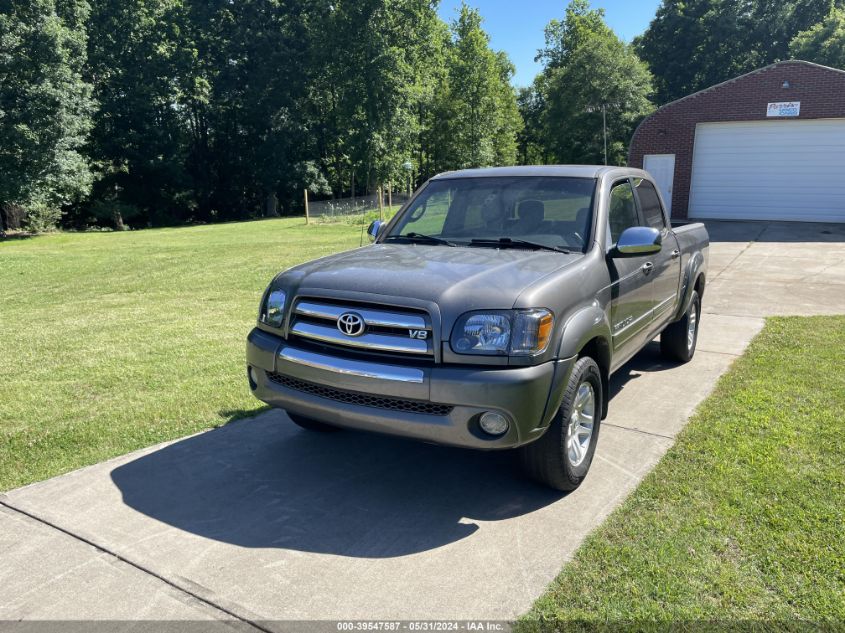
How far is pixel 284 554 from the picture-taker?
320cm

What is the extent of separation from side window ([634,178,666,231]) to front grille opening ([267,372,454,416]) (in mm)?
2959

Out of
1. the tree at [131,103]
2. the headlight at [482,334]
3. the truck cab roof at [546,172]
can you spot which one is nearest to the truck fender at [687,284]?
the truck cab roof at [546,172]

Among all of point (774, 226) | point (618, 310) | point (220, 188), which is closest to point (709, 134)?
point (774, 226)

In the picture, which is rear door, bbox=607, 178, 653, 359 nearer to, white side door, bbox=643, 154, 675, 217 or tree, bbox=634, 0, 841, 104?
white side door, bbox=643, 154, 675, 217

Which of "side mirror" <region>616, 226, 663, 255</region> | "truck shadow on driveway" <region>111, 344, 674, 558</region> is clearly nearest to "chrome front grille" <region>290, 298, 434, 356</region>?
"truck shadow on driveway" <region>111, 344, 674, 558</region>

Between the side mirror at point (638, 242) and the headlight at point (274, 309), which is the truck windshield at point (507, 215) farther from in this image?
the headlight at point (274, 309)

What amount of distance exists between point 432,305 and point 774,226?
62.3ft

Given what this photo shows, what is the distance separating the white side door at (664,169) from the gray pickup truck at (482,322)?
18254mm

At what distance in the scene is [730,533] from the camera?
10.8 feet

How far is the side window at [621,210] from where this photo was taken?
14.9 ft

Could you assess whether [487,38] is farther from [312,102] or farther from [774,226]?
[774,226]

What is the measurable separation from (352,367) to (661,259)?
3.08 meters

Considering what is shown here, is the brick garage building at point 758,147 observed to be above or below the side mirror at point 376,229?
above

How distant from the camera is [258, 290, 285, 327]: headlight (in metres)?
3.91
